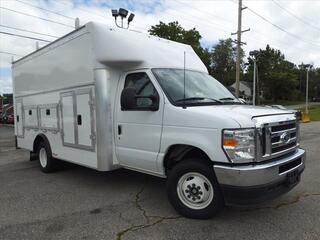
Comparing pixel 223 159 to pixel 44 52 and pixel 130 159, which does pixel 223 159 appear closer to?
pixel 130 159

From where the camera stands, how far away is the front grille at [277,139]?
398cm

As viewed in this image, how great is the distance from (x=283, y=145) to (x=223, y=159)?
96 cm

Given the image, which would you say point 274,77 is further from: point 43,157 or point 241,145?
point 241,145

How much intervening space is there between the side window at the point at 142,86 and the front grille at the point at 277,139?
1757mm

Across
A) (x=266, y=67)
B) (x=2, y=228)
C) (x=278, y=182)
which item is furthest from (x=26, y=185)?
(x=266, y=67)

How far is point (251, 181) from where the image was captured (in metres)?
3.85

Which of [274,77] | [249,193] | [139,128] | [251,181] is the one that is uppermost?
[274,77]

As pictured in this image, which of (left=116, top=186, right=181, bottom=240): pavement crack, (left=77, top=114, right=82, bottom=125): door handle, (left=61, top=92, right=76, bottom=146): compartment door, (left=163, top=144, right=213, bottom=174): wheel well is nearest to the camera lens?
(left=116, top=186, right=181, bottom=240): pavement crack

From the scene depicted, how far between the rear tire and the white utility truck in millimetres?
31

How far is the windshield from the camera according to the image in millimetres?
4801

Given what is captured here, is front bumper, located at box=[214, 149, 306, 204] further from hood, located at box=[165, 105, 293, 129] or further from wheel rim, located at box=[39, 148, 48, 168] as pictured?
wheel rim, located at box=[39, 148, 48, 168]

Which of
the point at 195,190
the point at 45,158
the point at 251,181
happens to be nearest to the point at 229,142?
the point at 251,181

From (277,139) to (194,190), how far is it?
132 centimetres

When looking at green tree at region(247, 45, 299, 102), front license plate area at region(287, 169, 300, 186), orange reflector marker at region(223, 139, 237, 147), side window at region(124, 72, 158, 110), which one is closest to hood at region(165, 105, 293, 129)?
orange reflector marker at region(223, 139, 237, 147)
